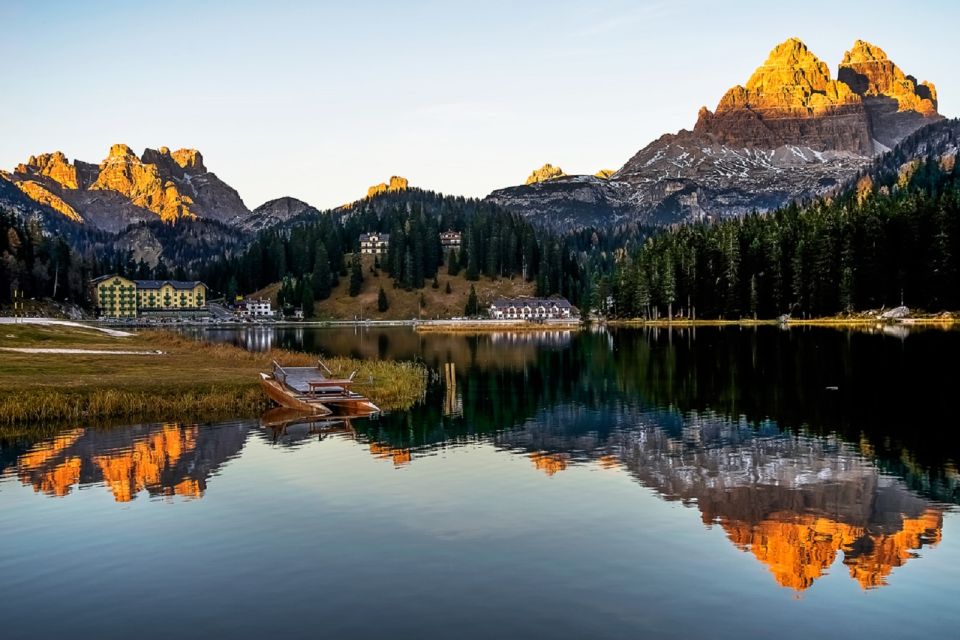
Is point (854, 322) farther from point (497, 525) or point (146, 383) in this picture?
point (497, 525)

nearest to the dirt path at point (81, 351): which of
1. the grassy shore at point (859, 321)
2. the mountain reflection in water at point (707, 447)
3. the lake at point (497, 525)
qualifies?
the mountain reflection in water at point (707, 447)

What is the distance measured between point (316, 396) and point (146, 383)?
43.0 feet

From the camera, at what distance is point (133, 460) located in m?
40.8

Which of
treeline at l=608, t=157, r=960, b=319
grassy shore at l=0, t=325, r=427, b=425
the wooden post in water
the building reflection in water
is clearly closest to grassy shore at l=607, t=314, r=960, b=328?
treeline at l=608, t=157, r=960, b=319

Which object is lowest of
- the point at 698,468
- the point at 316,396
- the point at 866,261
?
the point at 698,468

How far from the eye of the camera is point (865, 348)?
103 m

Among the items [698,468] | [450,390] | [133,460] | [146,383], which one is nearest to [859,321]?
[450,390]

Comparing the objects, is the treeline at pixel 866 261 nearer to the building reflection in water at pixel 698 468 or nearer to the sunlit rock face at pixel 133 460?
the building reflection in water at pixel 698 468

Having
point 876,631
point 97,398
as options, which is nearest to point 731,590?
point 876,631

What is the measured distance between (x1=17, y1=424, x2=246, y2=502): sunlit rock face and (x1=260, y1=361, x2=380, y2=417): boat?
6632 mm

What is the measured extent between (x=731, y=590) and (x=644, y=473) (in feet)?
51.5

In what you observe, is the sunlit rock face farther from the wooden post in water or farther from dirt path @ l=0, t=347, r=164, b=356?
dirt path @ l=0, t=347, r=164, b=356

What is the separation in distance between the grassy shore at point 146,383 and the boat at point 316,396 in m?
1.56

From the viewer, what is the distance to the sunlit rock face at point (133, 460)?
3619 centimetres
